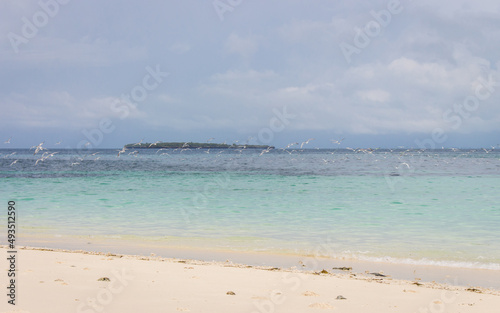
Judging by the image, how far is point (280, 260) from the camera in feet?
37.6

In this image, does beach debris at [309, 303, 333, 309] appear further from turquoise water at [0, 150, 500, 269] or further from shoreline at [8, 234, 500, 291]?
turquoise water at [0, 150, 500, 269]

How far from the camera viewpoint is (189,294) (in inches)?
306

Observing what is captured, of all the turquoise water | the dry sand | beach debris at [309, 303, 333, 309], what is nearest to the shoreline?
the turquoise water

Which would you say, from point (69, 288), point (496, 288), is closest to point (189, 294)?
point (69, 288)

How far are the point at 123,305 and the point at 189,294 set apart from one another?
118cm

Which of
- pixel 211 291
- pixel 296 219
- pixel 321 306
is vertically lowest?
pixel 296 219

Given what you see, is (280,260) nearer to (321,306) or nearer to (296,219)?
(321,306)

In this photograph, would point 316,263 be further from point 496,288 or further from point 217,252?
point 496,288

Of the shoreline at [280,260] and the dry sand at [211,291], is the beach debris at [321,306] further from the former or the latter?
the shoreline at [280,260]

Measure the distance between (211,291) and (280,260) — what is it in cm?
378

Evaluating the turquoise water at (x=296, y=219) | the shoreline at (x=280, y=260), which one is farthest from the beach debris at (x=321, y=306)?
the turquoise water at (x=296, y=219)

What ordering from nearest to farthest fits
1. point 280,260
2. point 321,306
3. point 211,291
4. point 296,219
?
point 321,306 < point 211,291 < point 280,260 < point 296,219

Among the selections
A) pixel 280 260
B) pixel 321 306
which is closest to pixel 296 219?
pixel 280 260

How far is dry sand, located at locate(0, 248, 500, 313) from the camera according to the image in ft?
23.3
